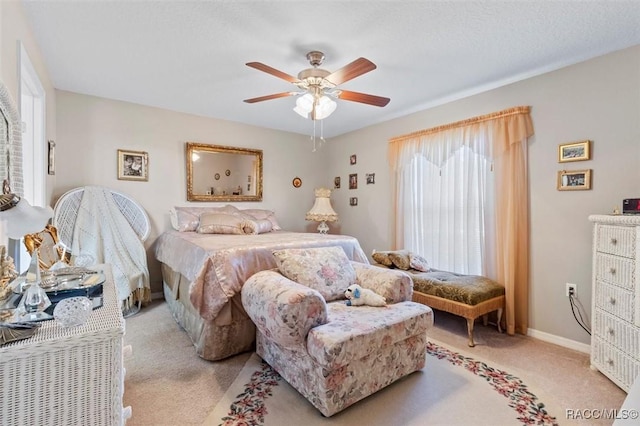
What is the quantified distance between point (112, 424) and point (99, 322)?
0.32m

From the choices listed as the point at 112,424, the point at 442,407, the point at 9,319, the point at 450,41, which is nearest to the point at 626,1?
the point at 450,41

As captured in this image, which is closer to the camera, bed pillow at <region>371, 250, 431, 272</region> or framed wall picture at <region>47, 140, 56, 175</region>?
framed wall picture at <region>47, 140, 56, 175</region>

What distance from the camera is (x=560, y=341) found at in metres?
2.53

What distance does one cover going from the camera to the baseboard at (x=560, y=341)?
7.88ft

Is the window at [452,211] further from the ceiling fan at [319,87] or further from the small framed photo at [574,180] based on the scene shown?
the ceiling fan at [319,87]

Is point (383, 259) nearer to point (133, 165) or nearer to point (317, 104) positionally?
point (317, 104)

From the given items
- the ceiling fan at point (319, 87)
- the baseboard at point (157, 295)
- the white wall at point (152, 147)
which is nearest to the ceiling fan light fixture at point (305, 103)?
the ceiling fan at point (319, 87)

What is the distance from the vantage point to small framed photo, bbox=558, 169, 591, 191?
93.7 inches

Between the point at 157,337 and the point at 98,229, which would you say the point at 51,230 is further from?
the point at 98,229

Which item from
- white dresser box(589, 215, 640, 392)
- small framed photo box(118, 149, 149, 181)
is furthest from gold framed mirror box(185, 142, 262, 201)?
white dresser box(589, 215, 640, 392)

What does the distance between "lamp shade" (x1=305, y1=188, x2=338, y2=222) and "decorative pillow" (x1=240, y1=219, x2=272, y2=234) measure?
0.73 m

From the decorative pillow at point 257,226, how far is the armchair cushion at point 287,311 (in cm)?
178

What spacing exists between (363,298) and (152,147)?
3.14 metres

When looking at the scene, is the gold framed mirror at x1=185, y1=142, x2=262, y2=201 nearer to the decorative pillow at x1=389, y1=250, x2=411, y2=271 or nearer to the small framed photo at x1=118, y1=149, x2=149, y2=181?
the small framed photo at x1=118, y1=149, x2=149, y2=181
